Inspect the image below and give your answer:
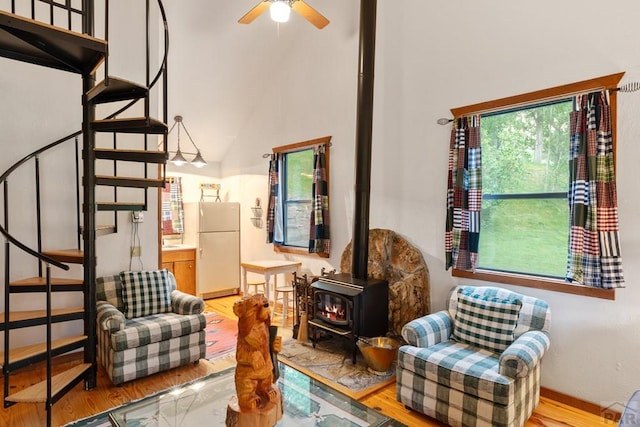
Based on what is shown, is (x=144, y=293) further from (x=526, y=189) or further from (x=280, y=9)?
(x=526, y=189)

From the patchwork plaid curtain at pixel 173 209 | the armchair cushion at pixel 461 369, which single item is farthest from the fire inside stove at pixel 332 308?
the patchwork plaid curtain at pixel 173 209

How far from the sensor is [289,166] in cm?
527

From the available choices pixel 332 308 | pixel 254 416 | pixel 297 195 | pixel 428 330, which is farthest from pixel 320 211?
pixel 254 416

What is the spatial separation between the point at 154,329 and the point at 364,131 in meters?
2.55

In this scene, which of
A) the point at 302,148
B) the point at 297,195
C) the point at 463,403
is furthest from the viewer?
the point at 297,195

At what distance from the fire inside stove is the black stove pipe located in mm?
341

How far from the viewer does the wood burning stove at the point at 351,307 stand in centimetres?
327

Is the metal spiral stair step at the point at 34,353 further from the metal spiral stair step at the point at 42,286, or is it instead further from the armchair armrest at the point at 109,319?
the metal spiral stair step at the point at 42,286

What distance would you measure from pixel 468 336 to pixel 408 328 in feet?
1.53

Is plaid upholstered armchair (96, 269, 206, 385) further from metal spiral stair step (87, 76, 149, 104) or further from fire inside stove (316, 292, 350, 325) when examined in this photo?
metal spiral stair step (87, 76, 149, 104)

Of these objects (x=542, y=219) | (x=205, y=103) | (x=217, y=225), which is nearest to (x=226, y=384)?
(x=542, y=219)

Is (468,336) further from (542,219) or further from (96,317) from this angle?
(96,317)

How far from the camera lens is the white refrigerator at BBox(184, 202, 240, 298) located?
18.2ft

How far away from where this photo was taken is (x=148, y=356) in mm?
2971
